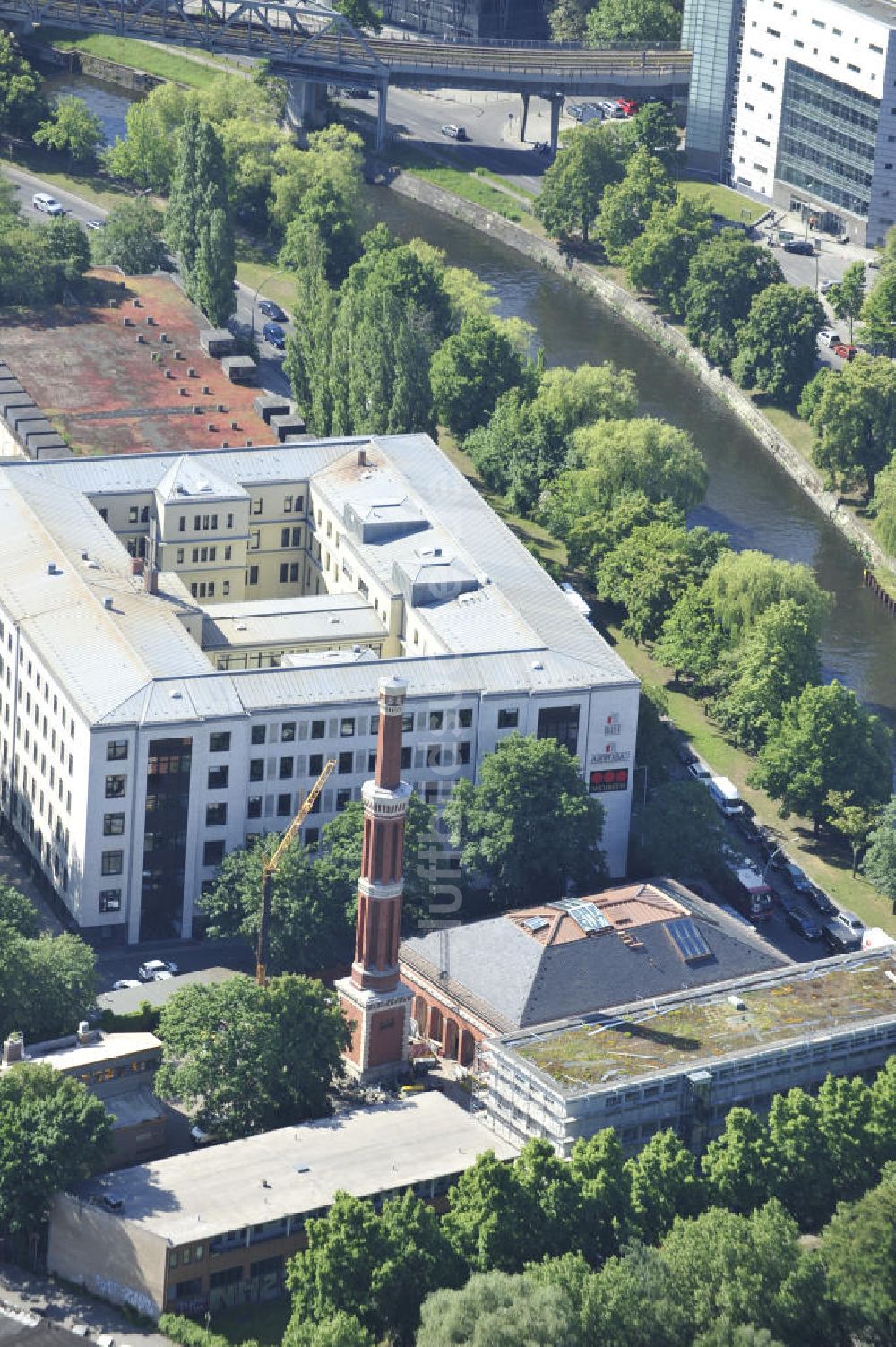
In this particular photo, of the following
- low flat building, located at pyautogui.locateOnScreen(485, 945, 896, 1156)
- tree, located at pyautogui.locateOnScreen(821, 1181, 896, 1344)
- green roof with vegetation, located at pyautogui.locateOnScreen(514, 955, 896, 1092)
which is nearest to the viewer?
tree, located at pyautogui.locateOnScreen(821, 1181, 896, 1344)

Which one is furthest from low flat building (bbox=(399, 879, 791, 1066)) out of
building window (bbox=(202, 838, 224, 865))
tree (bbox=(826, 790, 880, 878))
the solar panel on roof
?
tree (bbox=(826, 790, 880, 878))

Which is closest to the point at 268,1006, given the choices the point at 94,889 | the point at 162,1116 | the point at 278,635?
the point at 162,1116

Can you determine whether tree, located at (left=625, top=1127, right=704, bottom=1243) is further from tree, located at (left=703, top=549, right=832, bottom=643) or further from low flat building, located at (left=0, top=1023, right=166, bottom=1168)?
tree, located at (left=703, top=549, right=832, bottom=643)

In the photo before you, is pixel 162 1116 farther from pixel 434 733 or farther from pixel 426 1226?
pixel 434 733

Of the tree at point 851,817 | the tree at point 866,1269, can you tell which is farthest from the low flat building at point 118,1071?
the tree at point 851,817

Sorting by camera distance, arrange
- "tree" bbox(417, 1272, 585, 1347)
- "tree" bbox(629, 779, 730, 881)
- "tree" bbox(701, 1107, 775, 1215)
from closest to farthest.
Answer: "tree" bbox(417, 1272, 585, 1347)
"tree" bbox(701, 1107, 775, 1215)
"tree" bbox(629, 779, 730, 881)

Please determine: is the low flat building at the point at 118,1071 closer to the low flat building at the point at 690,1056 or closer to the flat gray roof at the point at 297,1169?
the flat gray roof at the point at 297,1169

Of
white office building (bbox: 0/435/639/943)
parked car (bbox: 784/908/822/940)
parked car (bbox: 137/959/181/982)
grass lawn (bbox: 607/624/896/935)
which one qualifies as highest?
white office building (bbox: 0/435/639/943)
